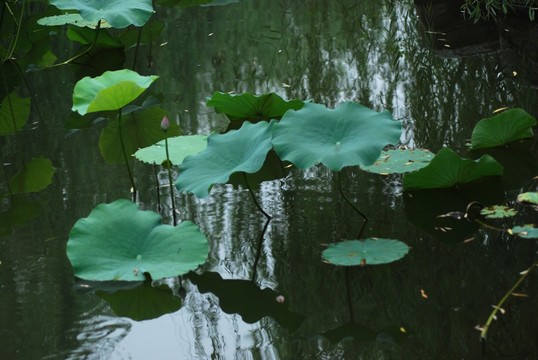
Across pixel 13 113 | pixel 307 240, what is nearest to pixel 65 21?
pixel 13 113

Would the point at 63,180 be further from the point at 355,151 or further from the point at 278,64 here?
the point at 278,64

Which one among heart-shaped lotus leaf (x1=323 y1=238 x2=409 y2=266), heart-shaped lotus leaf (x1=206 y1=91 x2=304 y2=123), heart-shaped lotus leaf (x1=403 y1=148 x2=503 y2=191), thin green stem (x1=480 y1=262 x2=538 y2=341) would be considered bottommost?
thin green stem (x1=480 y1=262 x2=538 y2=341)

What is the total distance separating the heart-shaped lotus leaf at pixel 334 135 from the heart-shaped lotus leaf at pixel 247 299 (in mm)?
392

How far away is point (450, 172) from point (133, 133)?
1.40 m

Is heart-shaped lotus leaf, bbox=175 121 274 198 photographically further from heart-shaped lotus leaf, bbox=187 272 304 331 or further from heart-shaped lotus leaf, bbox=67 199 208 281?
heart-shaped lotus leaf, bbox=187 272 304 331

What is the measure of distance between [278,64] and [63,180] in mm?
1706

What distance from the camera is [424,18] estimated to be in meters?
4.68

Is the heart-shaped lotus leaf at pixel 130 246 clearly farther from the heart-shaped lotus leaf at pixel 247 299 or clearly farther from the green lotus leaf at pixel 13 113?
the green lotus leaf at pixel 13 113

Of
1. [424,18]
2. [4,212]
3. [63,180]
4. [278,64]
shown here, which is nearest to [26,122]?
[63,180]

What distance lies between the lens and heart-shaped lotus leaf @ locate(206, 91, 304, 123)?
2.81m

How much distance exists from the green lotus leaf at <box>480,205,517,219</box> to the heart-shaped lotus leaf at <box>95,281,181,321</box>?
93 centimetres

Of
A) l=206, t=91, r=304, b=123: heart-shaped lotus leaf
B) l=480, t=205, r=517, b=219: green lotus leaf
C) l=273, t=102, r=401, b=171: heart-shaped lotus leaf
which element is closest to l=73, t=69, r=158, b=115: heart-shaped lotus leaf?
l=206, t=91, r=304, b=123: heart-shaped lotus leaf

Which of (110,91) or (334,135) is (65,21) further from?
(334,135)

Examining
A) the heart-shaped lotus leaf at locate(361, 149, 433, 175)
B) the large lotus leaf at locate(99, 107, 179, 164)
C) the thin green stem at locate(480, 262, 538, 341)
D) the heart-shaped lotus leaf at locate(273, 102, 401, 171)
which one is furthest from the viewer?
the large lotus leaf at locate(99, 107, 179, 164)
